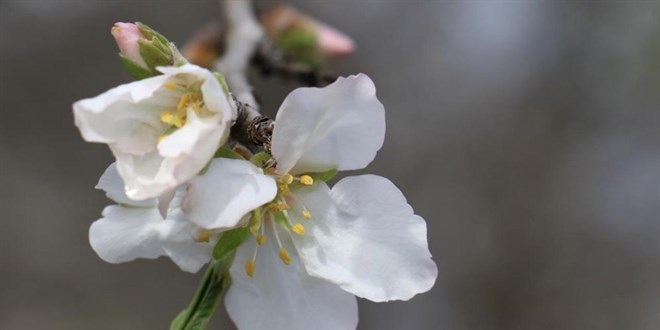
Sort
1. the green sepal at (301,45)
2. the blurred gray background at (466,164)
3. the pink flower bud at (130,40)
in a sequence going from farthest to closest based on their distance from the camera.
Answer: the blurred gray background at (466,164), the green sepal at (301,45), the pink flower bud at (130,40)

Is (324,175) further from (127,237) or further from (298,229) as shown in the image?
(127,237)

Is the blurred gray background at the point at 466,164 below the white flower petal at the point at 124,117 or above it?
below

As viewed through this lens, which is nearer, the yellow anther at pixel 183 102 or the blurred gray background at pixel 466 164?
the yellow anther at pixel 183 102

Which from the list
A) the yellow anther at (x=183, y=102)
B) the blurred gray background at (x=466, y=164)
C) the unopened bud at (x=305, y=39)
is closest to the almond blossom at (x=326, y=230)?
the yellow anther at (x=183, y=102)

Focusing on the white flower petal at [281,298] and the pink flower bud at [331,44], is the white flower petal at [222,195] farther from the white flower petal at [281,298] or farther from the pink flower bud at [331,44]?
the pink flower bud at [331,44]

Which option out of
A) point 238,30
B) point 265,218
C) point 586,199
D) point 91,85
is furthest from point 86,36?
point 265,218

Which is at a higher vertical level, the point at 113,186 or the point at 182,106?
the point at 182,106

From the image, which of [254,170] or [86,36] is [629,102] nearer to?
[86,36]

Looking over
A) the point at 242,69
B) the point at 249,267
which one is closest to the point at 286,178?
the point at 249,267
